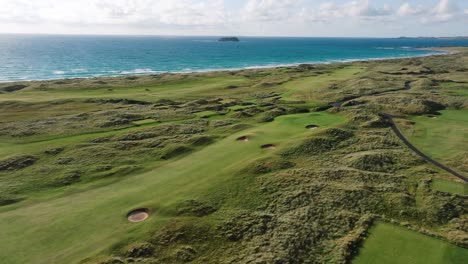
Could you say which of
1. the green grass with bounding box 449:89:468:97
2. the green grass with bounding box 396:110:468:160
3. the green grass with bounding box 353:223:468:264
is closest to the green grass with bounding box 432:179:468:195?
the green grass with bounding box 396:110:468:160

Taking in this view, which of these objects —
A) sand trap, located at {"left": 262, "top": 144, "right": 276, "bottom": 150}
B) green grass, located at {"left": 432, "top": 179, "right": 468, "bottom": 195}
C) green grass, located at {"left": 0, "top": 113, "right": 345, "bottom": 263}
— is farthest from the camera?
sand trap, located at {"left": 262, "top": 144, "right": 276, "bottom": 150}

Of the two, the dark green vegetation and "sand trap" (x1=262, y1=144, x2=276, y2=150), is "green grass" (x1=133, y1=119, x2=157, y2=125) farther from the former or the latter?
"sand trap" (x1=262, y1=144, x2=276, y2=150)

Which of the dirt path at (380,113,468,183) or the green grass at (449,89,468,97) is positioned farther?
the green grass at (449,89,468,97)

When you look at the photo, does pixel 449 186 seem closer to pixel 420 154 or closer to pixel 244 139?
pixel 420 154

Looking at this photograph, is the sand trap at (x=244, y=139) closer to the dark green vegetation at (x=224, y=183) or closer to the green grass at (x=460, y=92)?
the dark green vegetation at (x=224, y=183)

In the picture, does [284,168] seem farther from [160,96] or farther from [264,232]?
[160,96]

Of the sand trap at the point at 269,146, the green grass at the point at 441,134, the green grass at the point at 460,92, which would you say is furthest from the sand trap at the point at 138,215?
the green grass at the point at 460,92
